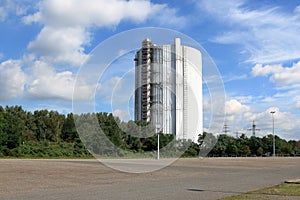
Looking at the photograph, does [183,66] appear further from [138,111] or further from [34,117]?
[34,117]

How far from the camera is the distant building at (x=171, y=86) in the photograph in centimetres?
1973

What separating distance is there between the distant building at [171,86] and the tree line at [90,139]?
3.41ft

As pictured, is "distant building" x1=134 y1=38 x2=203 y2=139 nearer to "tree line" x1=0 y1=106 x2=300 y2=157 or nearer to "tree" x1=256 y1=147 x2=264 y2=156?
"tree line" x1=0 y1=106 x2=300 y2=157

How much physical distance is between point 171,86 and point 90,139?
5.40 metres

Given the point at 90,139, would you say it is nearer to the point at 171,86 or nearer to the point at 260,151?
the point at 171,86

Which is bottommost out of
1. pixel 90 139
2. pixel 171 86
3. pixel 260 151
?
pixel 260 151

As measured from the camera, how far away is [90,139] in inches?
889

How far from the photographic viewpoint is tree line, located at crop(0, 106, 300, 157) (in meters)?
21.0

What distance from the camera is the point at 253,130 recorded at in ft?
575

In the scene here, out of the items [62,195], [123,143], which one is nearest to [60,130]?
[123,143]

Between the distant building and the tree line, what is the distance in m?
1.04

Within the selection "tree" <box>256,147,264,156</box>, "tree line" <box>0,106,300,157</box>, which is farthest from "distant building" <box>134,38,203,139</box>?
"tree" <box>256,147,264,156</box>

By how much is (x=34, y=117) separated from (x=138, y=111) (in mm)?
90259

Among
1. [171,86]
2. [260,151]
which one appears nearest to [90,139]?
[171,86]
